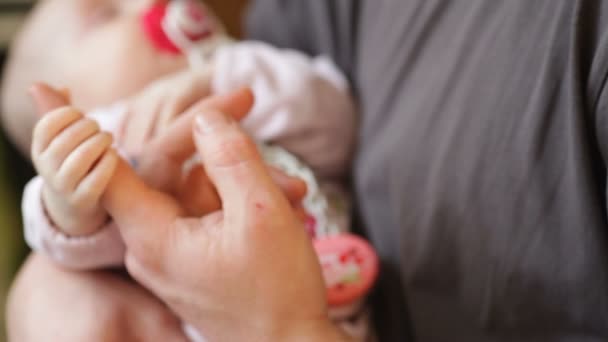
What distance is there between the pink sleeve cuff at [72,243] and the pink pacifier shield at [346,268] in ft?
0.61

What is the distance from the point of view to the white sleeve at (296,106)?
2.10 ft

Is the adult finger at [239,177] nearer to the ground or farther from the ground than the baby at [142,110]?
farther from the ground

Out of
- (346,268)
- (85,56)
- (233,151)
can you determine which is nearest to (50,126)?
(233,151)

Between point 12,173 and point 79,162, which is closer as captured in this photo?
point 79,162

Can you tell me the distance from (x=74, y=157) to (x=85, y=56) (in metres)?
0.42

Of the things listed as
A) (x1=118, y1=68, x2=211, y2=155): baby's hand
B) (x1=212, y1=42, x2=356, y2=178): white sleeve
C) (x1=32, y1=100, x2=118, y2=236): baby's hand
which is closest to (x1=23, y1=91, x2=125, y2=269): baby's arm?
(x1=32, y1=100, x2=118, y2=236): baby's hand

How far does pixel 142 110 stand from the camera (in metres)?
→ 0.62

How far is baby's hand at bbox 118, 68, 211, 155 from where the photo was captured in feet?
1.96

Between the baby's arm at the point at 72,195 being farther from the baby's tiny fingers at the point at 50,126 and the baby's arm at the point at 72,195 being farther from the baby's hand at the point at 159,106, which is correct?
the baby's hand at the point at 159,106

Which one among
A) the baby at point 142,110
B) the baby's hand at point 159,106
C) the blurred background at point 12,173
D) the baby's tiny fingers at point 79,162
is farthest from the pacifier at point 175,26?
the baby's tiny fingers at point 79,162

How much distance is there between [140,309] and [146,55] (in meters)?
0.38

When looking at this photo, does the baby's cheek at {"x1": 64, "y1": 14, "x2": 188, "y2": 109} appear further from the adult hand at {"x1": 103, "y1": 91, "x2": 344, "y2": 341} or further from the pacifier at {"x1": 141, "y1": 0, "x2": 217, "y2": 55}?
the adult hand at {"x1": 103, "y1": 91, "x2": 344, "y2": 341}

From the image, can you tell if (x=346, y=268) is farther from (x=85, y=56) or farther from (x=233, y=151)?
(x=85, y=56)

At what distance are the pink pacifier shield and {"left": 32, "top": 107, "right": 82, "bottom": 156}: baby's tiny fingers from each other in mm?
254
